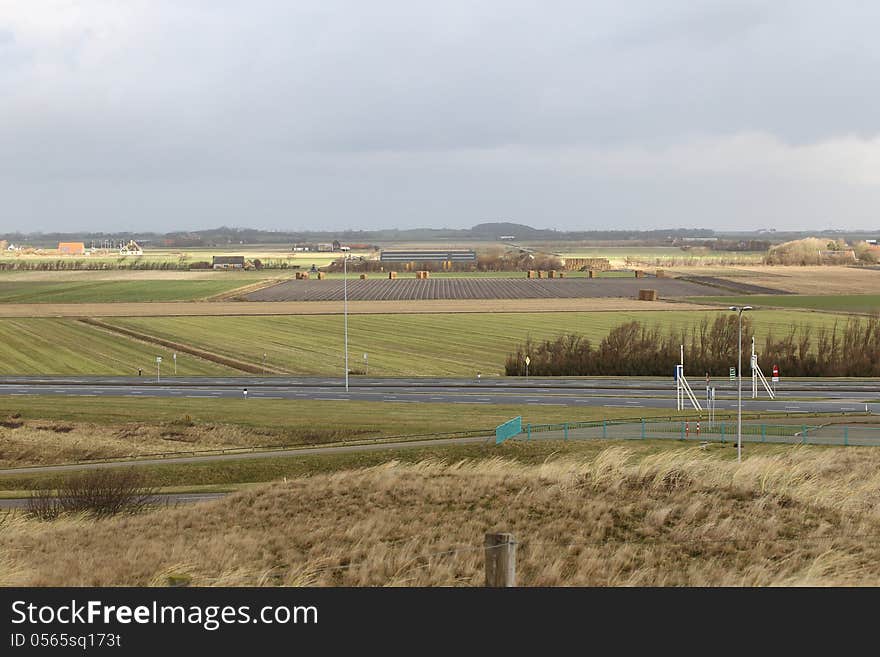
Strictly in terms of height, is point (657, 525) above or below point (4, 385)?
above

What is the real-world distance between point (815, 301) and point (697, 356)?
2376 inches

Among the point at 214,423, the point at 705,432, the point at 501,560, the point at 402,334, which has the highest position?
the point at 501,560

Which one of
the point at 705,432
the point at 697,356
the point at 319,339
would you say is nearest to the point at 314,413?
the point at 705,432

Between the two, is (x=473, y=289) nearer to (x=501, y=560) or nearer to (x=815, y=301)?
(x=815, y=301)

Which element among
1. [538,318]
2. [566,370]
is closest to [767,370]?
[566,370]

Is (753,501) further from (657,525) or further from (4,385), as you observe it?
(4,385)

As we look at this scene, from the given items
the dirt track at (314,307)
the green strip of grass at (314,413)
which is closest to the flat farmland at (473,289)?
the dirt track at (314,307)

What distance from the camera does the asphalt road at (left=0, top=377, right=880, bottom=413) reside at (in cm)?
5666

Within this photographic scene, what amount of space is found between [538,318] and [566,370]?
35.4m

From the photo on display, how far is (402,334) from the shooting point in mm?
99750

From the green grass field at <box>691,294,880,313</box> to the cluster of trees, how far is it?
40.3 meters

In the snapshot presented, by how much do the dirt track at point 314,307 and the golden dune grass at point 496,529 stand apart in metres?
96.0
